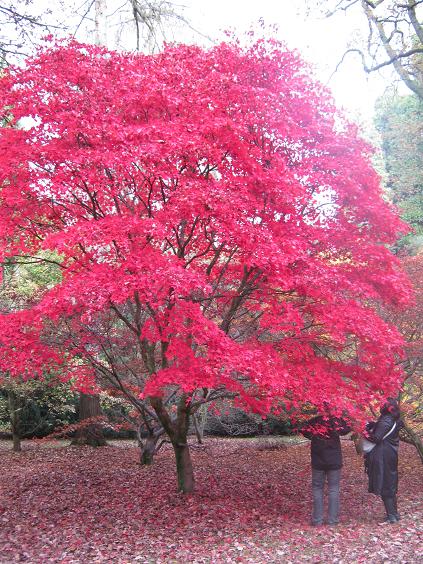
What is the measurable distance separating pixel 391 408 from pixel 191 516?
2.78 meters

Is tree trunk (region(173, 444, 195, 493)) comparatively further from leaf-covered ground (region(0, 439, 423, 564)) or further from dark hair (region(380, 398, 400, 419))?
dark hair (region(380, 398, 400, 419))

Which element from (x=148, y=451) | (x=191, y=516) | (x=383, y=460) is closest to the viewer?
(x=383, y=460)

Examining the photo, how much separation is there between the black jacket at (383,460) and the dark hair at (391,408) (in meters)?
0.04

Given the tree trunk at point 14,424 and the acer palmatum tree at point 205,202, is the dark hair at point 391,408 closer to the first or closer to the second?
the acer palmatum tree at point 205,202

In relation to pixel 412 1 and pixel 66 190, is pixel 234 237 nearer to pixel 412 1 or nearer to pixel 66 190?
pixel 66 190

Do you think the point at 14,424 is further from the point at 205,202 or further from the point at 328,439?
the point at 205,202

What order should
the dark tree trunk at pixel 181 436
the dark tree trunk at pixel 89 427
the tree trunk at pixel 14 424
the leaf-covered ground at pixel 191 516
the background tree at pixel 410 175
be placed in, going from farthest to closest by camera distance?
1. the background tree at pixel 410 175
2. the tree trunk at pixel 14 424
3. the dark tree trunk at pixel 89 427
4. the dark tree trunk at pixel 181 436
5. the leaf-covered ground at pixel 191 516

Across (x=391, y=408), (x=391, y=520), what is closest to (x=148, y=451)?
(x=391, y=520)

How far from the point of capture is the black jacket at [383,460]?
19.8ft

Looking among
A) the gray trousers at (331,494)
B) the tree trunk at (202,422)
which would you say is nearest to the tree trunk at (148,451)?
the tree trunk at (202,422)

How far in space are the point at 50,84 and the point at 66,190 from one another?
104 centimetres

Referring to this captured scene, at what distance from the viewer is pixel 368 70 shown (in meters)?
12.1

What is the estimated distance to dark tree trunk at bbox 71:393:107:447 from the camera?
1275 centimetres

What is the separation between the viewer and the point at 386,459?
20.1ft
